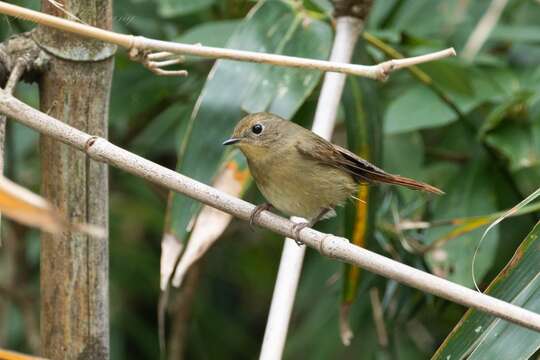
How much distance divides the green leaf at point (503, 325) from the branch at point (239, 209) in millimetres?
411

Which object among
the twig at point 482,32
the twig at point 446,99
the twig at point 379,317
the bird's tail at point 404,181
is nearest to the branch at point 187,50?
the bird's tail at point 404,181

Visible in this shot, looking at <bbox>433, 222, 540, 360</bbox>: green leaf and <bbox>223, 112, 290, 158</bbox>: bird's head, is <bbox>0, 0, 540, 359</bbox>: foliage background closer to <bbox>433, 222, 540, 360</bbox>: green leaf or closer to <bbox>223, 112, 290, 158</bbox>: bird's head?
<bbox>223, 112, 290, 158</bbox>: bird's head

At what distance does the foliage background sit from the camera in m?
3.21

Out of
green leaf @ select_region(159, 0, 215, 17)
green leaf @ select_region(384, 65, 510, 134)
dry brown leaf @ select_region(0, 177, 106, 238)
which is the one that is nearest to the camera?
dry brown leaf @ select_region(0, 177, 106, 238)

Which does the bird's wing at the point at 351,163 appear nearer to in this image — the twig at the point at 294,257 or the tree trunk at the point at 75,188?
the twig at the point at 294,257

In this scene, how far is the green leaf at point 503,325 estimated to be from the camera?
1.96 metres

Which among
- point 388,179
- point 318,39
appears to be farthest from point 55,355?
point 318,39

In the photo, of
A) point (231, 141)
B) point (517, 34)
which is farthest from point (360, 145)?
point (517, 34)

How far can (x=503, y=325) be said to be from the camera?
1997 millimetres

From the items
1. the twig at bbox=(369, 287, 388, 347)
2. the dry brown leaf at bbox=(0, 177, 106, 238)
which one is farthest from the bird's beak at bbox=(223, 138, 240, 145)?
the dry brown leaf at bbox=(0, 177, 106, 238)

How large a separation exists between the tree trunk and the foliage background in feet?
2.21

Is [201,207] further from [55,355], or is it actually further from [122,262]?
[122,262]

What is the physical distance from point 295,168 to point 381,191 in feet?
1.98

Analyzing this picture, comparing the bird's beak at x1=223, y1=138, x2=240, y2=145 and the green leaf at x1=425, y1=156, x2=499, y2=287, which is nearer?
the bird's beak at x1=223, y1=138, x2=240, y2=145
